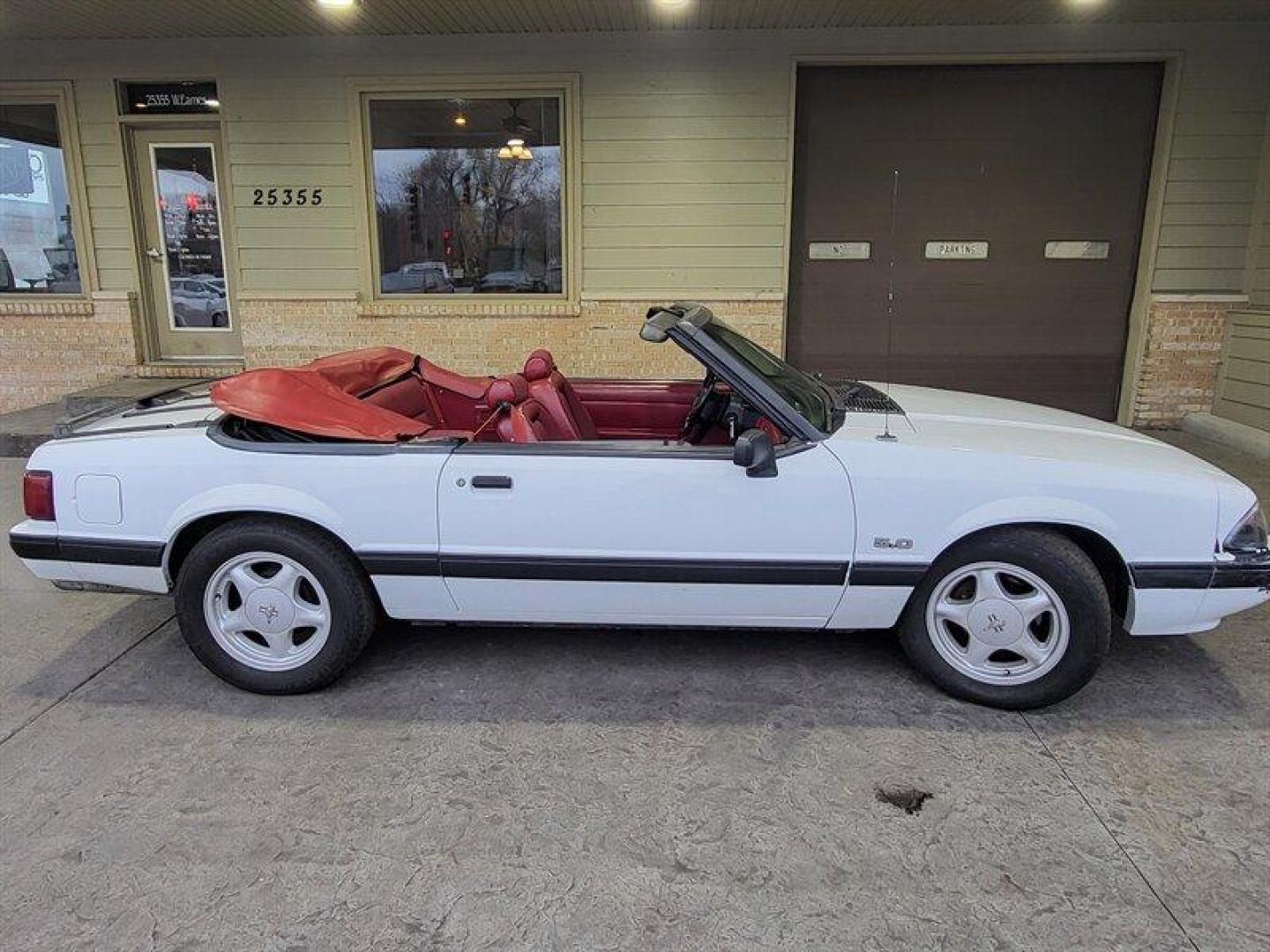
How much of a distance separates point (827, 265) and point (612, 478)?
18.9 feet

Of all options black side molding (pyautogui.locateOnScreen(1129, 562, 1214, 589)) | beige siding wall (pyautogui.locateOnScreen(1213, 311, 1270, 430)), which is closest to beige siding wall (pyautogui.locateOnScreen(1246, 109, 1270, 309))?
beige siding wall (pyautogui.locateOnScreen(1213, 311, 1270, 430))

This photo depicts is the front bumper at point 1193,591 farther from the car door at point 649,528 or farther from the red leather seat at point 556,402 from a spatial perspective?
the red leather seat at point 556,402

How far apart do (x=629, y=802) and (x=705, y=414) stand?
171cm

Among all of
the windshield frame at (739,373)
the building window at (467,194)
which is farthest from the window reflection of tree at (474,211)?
the windshield frame at (739,373)

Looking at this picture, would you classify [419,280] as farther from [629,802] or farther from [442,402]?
[629,802]

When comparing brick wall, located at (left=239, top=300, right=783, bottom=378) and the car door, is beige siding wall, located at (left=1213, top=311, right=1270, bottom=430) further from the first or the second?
the car door

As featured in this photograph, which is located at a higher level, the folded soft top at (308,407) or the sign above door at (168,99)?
the sign above door at (168,99)

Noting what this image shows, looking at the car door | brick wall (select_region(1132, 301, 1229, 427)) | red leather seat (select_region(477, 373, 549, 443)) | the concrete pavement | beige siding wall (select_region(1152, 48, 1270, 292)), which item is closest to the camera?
the concrete pavement

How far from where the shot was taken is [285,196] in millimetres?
8055

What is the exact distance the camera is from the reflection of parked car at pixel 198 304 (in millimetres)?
8602

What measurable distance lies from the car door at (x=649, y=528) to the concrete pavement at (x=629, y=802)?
0.43 meters

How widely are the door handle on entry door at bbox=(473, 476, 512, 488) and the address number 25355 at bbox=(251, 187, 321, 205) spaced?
6199 millimetres

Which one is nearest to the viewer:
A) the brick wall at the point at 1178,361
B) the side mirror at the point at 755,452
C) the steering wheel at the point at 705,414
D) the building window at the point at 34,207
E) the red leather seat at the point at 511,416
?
the side mirror at the point at 755,452

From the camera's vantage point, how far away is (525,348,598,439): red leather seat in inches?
137
